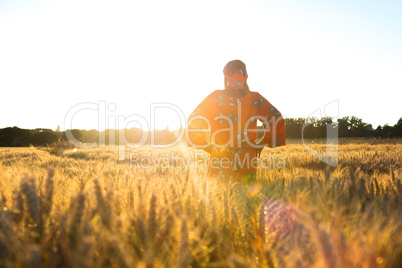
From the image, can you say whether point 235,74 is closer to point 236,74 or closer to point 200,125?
point 236,74

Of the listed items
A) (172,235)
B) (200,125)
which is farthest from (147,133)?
(172,235)

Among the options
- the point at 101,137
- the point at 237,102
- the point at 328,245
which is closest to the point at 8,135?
the point at 101,137

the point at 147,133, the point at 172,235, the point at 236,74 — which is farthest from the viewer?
the point at 147,133

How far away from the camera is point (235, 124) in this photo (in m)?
3.35

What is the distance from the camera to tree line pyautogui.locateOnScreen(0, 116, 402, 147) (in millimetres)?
25781

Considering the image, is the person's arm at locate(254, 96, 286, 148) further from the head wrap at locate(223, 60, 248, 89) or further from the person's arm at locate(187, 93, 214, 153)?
the person's arm at locate(187, 93, 214, 153)

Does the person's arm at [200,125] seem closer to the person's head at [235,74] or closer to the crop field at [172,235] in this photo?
the person's head at [235,74]

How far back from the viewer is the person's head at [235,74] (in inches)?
129

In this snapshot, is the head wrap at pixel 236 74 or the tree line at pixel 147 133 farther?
the tree line at pixel 147 133

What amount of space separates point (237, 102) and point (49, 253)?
111 inches

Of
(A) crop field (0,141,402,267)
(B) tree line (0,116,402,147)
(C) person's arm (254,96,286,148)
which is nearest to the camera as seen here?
(A) crop field (0,141,402,267)

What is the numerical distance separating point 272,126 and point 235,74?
908 mm

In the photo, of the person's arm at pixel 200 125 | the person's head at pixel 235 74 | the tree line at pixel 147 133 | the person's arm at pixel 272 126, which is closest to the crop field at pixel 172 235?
the person's arm at pixel 200 125

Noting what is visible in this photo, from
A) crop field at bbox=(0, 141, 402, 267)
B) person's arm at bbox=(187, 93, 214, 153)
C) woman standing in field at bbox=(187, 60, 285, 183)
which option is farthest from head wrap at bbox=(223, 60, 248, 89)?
crop field at bbox=(0, 141, 402, 267)
